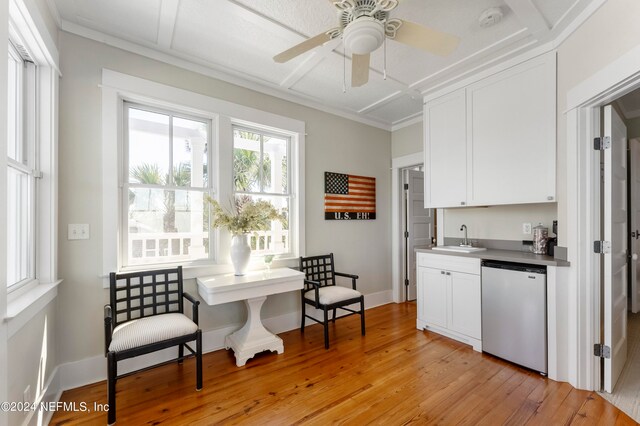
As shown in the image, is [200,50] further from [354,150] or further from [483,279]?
[483,279]

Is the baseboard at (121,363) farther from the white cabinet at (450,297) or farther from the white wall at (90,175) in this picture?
the white cabinet at (450,297)

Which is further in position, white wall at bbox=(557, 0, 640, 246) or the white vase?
the white vase

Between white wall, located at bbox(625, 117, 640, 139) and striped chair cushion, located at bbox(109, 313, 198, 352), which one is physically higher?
white wall, located at bbox(625, 117, 640, 139)

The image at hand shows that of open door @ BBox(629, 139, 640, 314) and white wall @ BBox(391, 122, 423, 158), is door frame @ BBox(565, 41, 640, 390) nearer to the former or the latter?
white wall @ BBox(391, 122, 423, 158)

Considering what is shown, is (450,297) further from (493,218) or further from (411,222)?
(411,222)

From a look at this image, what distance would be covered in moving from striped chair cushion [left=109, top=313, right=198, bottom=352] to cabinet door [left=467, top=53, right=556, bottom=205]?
301 cm

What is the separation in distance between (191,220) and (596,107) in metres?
3.54

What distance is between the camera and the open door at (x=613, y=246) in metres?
2.11

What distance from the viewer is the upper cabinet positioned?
2.52m

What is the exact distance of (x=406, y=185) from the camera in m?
4.45

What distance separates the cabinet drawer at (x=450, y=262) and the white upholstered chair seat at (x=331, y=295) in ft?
2.85

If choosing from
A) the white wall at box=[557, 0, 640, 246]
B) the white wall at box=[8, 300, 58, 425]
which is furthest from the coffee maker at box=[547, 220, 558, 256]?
the white wall at box=[8, 300, 58, 425]

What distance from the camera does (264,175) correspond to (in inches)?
133

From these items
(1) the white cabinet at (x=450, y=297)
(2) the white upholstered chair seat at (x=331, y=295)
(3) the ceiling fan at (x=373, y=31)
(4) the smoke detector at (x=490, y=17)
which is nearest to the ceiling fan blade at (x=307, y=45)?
(3) the ceiling fan at (x=373, y=31)
